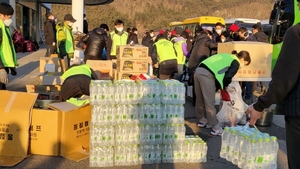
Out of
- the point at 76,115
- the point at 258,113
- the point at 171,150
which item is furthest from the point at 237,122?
the point at 258,113

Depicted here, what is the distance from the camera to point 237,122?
651 centimetres

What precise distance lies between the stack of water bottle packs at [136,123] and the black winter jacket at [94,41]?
4.91 meters

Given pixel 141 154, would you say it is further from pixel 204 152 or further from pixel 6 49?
pixel 6 49

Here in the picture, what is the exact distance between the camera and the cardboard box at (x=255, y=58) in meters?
7.13

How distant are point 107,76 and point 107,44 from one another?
4.87 feet

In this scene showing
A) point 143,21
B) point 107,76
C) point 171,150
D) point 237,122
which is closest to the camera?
point 171,150

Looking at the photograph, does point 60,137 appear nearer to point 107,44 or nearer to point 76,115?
point 76,115

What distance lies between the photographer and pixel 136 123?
14.7 feet

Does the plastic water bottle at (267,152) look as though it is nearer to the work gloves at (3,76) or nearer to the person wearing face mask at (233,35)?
the work gloves at (3,76)

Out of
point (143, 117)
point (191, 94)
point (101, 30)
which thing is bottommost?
point (191, 94)

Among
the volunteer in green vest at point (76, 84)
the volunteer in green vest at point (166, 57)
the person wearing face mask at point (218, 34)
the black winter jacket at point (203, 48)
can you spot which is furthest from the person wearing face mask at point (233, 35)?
the volunteer in green vest at point (76, 84)

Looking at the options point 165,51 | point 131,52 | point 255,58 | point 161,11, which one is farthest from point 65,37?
point 161,11

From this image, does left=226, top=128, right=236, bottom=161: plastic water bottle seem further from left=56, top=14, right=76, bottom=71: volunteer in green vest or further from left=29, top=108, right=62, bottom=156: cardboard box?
left=56, top=14, right=76, bottom=71: volunteer in green vest

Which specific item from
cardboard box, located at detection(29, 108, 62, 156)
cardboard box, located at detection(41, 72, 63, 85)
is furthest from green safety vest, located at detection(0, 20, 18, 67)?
cardboard box, located at detection(41, 72, 63, 85)
